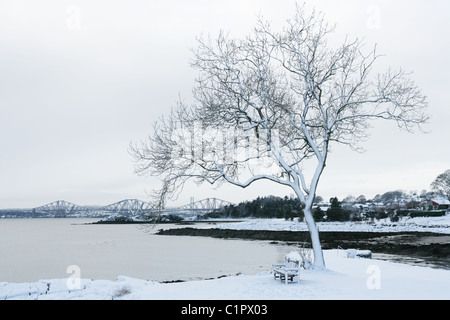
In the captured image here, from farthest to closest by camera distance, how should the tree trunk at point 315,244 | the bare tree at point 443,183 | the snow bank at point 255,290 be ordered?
the bare tree at point 443,183, the tree trunk at point 315,244, the snow bank at point 255,290

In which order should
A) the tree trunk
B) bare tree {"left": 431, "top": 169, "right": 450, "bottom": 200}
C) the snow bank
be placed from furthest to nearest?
bare tree {"left": 431, "top": 169, "right": 450, "bottom": 200} < the tree trunk < the snow bank

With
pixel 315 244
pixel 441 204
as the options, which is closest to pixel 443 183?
pixel 441 204

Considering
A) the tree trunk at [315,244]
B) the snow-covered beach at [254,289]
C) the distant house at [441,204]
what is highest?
the distant house at [441,204]

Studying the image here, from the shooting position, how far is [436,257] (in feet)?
92.0

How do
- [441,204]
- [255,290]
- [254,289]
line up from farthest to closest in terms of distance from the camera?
[441,204]
[254,289]
[255,290]

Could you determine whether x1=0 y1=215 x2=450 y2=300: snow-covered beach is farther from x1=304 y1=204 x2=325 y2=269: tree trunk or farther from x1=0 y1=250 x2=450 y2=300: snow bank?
x1=304 y1=204 x2=325 y2=269: tree trunk

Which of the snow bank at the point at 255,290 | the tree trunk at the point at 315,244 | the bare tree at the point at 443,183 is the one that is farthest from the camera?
the bare tree at the point at 443,183

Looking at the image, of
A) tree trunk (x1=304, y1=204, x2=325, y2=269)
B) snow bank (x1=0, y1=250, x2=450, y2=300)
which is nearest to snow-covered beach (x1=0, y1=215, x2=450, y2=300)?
snow bank (x1=0, y1=250, x2=450, y2=300)

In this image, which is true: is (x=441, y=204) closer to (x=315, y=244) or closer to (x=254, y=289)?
(x=315, y=244)

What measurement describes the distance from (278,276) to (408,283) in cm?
376

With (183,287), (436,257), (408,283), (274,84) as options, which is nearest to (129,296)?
(183,287)

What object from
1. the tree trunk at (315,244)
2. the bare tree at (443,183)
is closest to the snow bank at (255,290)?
the tree trunk at (315,244)

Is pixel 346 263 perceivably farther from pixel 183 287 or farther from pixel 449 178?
pixel 449 178

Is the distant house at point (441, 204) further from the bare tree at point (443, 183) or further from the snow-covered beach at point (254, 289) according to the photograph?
the snow-covered beach at point (254, 289)
